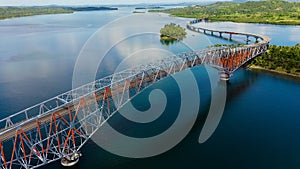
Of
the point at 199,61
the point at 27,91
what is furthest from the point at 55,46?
the point at 199,61

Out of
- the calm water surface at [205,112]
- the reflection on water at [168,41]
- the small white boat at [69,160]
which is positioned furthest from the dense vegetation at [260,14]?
the small white boat at [69,160]

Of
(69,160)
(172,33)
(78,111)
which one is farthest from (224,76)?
(172,33)

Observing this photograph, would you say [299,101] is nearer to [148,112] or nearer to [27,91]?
[148,112]

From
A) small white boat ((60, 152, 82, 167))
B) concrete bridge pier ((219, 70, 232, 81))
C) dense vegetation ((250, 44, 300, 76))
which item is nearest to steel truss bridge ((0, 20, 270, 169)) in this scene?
concrete bridge pier ((219, 70, 232, 81))

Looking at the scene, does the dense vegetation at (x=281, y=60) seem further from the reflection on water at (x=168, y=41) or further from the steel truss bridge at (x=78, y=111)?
the reflection on water at (x=168, y=41)

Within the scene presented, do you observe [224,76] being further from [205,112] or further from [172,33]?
[172,33]

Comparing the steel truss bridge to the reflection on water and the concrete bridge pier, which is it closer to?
the concrete bridge pier

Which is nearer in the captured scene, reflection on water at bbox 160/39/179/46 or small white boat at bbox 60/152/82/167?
small white boat at bbox 60/152/82/167
